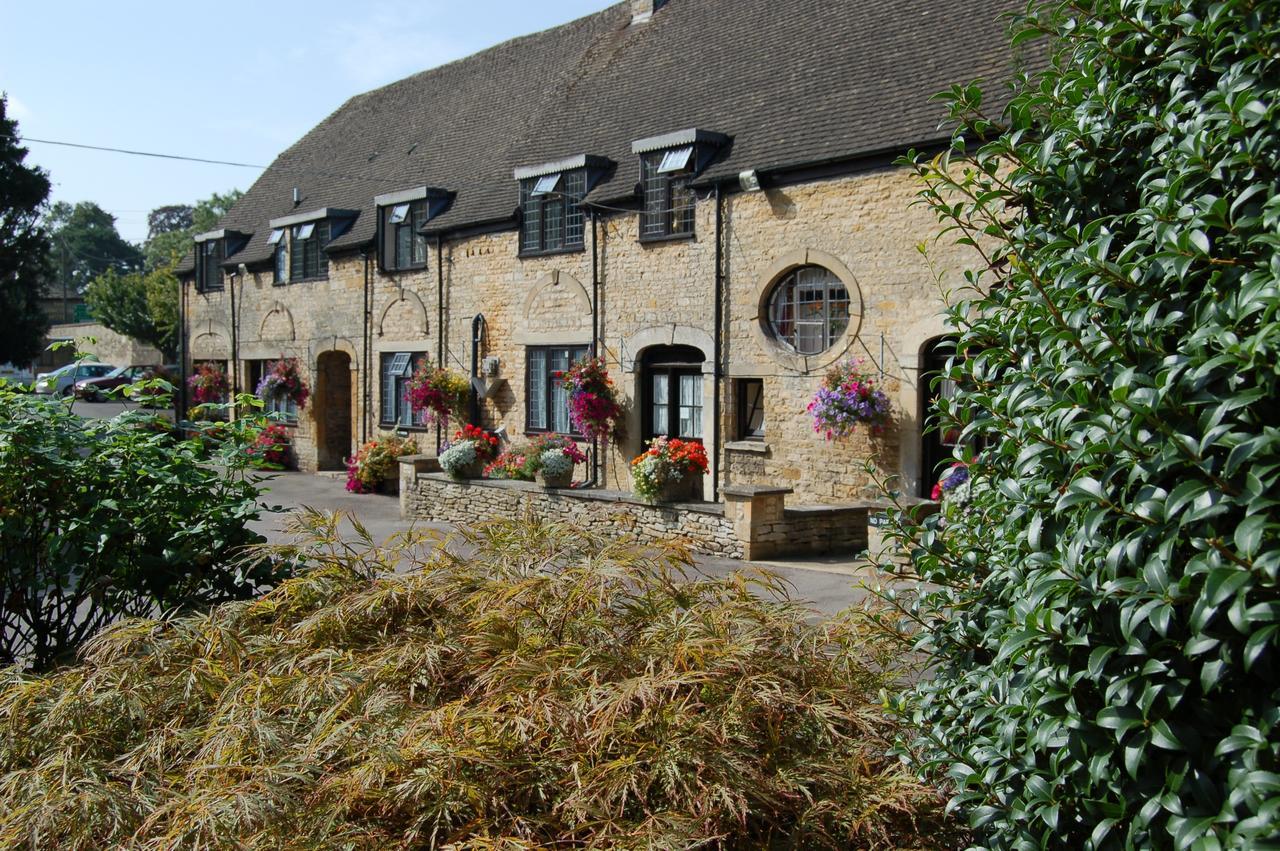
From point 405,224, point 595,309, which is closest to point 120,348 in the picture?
point 405,224

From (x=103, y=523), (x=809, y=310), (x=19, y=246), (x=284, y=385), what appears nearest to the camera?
(x=103, y=523)

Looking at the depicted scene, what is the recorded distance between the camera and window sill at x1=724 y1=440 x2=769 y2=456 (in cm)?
1539

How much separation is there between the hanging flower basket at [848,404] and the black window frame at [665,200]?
379 centimetres

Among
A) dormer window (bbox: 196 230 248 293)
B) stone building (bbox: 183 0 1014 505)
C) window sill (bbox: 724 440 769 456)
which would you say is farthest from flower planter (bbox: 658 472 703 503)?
dormer window (bbox: 196 230 248 293)

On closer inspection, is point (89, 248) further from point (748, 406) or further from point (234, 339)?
point (748, 406)

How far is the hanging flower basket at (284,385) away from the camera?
24.7m

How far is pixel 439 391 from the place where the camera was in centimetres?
2033

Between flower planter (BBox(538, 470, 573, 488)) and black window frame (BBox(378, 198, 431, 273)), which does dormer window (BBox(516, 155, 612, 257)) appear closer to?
black window frame (BBox(378, 198, 431, 273))

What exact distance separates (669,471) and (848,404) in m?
2.56

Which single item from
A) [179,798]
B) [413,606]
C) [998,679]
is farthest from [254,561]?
[998,679]

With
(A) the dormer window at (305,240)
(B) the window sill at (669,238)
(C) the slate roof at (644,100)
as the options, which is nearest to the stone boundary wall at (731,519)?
(B) the window sill at (669,238)

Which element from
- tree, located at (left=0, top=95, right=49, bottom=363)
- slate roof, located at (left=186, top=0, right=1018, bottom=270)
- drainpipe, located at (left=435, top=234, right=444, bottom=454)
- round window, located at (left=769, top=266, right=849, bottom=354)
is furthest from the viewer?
tree, located at (left=0, top=95, right=49, bottom=363)

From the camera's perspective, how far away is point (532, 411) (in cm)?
1955

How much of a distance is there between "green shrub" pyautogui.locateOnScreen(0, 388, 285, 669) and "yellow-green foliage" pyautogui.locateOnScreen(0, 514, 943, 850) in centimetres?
91
